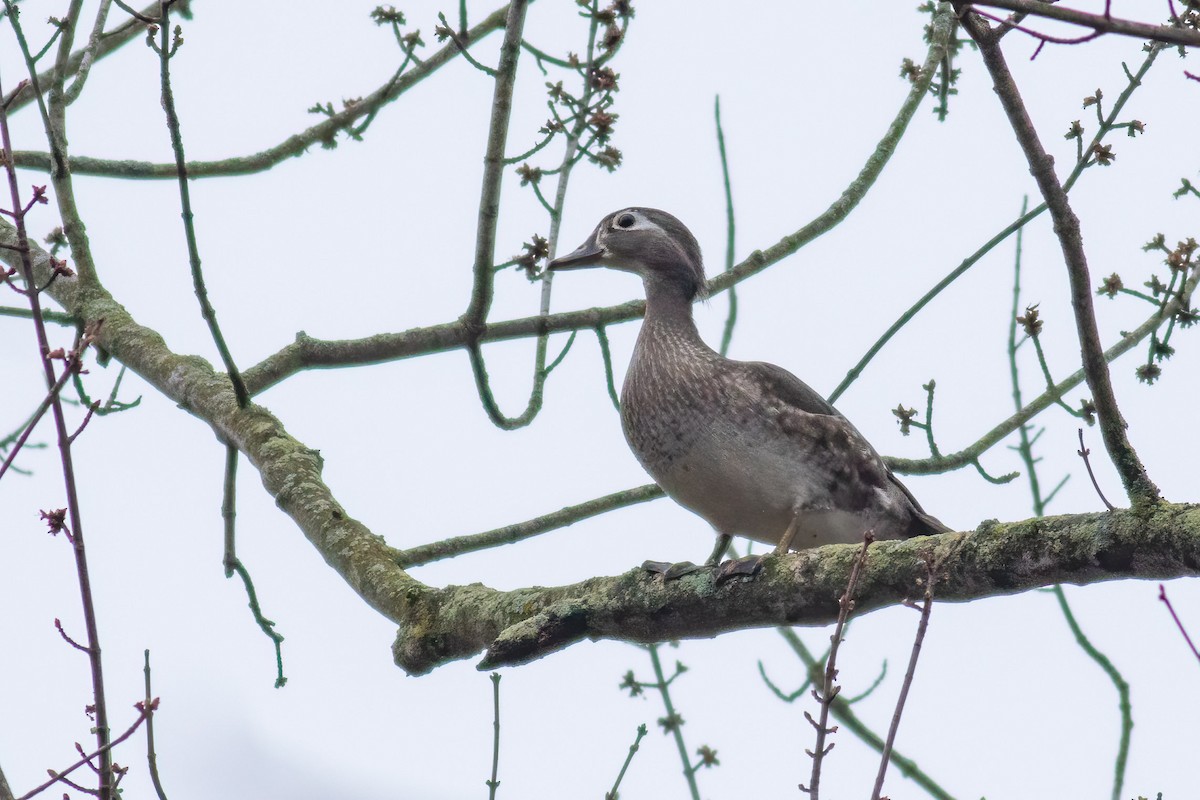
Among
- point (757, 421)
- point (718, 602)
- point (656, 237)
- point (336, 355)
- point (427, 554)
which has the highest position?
point (656, 237)

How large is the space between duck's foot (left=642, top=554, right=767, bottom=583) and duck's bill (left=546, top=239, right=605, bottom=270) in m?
2.51

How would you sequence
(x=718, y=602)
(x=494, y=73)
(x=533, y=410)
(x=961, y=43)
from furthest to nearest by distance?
(x=961, y=43), (x=533, y=410), (x=494, y=73), (x=718, y=602)

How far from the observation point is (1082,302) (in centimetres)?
343

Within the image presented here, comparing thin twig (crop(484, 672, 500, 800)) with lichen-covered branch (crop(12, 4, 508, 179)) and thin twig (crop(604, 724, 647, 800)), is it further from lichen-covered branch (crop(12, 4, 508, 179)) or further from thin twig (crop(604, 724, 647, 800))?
lichen-covered branch (crop(12, 4, 508, 179))

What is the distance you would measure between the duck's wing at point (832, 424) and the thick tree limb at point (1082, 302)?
82.2 inches

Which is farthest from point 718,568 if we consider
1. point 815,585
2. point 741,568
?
point 815,585

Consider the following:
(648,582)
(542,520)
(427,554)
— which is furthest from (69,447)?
(542,520)

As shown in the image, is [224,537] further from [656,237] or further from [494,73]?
[656,237]

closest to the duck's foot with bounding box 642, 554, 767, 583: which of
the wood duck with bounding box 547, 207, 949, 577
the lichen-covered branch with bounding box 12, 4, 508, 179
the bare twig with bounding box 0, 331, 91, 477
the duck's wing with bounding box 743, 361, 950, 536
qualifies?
the wood duck with bounding box 547, 207, 949, 577

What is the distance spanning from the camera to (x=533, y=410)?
595 centimetres

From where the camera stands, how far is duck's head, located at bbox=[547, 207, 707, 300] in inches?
268

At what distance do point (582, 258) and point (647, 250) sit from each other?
334 mm

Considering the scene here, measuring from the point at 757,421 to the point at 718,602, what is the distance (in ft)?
4.66

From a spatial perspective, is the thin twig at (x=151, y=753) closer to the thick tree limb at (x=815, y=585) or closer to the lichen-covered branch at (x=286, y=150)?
the thick tree limb at (x=815, y=585)
